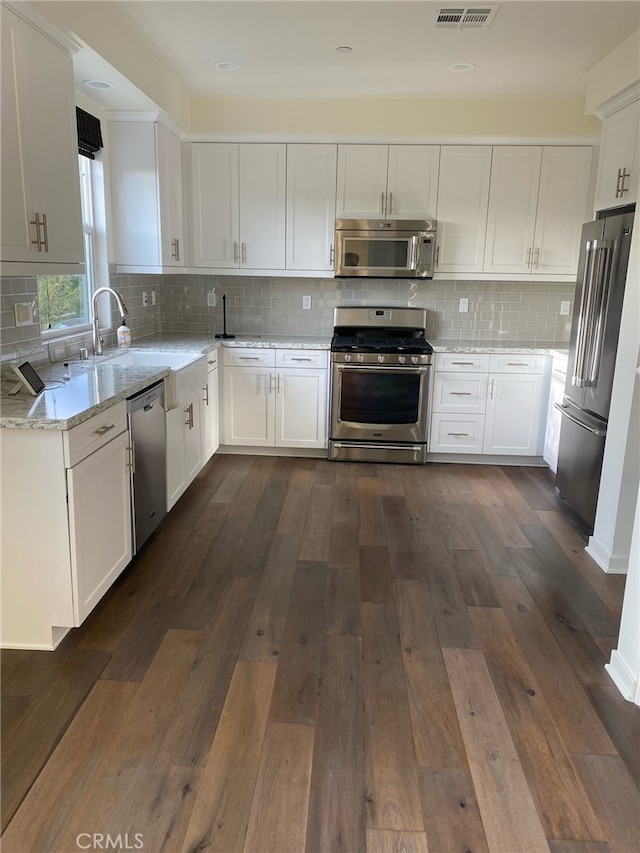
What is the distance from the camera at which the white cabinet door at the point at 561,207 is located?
15.1 ft

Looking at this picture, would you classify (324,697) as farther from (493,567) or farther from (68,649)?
(493,567)

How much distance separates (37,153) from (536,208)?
3574mm

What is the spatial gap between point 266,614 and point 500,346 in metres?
3.07

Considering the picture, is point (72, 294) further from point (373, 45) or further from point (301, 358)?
point (373, 45)

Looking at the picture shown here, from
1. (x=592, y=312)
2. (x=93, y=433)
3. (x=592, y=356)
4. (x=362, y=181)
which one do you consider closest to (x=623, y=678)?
(x=592, y=356)

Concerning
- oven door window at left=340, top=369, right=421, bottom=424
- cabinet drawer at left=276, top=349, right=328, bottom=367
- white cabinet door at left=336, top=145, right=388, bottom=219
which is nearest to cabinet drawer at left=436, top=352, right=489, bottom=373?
oven door window at left=340, top=369, right=421, bottom=424

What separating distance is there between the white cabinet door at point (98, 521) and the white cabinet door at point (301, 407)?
2130mm

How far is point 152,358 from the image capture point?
13.4 feet

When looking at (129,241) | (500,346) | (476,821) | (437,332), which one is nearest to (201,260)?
(129,241)

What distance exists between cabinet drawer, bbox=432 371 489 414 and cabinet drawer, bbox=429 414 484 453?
0.06 metres

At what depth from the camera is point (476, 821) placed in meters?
1.71

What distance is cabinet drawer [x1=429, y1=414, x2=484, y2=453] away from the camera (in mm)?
4863

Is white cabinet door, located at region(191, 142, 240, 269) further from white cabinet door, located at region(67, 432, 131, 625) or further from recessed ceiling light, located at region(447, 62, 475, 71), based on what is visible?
white cabinet door, located at region(67, 432, 131, 625)

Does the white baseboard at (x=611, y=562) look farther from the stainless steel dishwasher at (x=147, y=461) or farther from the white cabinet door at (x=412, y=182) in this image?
the white cabinet door at (x=412, y=182)
